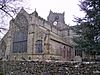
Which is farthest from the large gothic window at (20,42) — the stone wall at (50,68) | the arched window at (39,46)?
the stone wall at (50,68)

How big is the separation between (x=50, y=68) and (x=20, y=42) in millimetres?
29871

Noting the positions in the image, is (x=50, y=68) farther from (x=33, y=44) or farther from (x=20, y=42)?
(x=20, y=42)

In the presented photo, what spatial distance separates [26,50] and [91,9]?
24.7 metres

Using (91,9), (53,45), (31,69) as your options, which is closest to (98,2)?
(91,9)

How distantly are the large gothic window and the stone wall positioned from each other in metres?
24.5

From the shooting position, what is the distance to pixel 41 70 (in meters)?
11.5

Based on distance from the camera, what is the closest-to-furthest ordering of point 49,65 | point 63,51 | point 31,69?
point 49,65
point 31,69
point 63,51

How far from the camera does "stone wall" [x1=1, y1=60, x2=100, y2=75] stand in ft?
30.3

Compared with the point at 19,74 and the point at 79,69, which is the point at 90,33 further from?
the point at 19,74

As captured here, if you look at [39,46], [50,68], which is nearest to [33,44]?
[39,46]

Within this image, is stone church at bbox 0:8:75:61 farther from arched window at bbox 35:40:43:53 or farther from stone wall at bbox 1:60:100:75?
stone wall at bbox 1:60:100:75

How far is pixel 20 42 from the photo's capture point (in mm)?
39812

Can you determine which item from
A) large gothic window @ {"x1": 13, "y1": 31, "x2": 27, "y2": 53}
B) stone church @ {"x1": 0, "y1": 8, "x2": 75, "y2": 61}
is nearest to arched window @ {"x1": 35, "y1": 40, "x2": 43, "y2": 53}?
stone church @ {"x1": 0, "y1": 8, "x2": 75, "y2": 61}

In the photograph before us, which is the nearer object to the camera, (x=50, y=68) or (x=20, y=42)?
(x=50, y=68)
